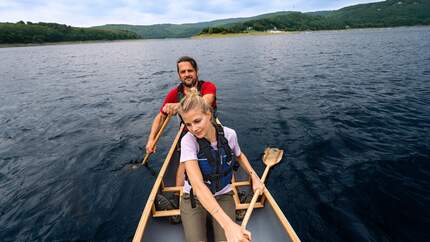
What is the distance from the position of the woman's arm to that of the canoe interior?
1.59 meters

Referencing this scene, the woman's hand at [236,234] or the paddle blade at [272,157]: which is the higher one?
the woman's hand at [236,234]

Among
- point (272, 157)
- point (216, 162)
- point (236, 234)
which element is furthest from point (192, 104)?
point (272, 157)

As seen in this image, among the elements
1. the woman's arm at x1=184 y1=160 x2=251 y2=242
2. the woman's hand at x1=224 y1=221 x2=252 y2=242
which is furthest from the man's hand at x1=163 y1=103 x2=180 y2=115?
the woman's hand at x1=224 y1=221 x2=252 y2=242

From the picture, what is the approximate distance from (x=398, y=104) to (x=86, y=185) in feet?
47.7

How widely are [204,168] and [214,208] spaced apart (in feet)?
2.26

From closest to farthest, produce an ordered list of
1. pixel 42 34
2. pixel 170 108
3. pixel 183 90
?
1. pixel 170 108
2. pixel 183 90
3. pixel 42 34

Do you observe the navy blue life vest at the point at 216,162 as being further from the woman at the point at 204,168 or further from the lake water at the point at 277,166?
the lake water at the point at 277,166

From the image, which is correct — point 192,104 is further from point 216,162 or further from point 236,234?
point 236,234

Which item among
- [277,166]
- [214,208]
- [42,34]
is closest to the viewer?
[214,208]

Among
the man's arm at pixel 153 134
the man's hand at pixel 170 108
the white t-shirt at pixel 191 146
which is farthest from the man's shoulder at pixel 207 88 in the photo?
the white t-shirt at pixel 191 146

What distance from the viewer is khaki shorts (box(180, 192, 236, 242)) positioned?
3613mm

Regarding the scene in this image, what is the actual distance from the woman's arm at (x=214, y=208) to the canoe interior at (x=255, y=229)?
159cm

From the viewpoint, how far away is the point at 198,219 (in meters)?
3.70

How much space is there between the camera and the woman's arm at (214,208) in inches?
112
